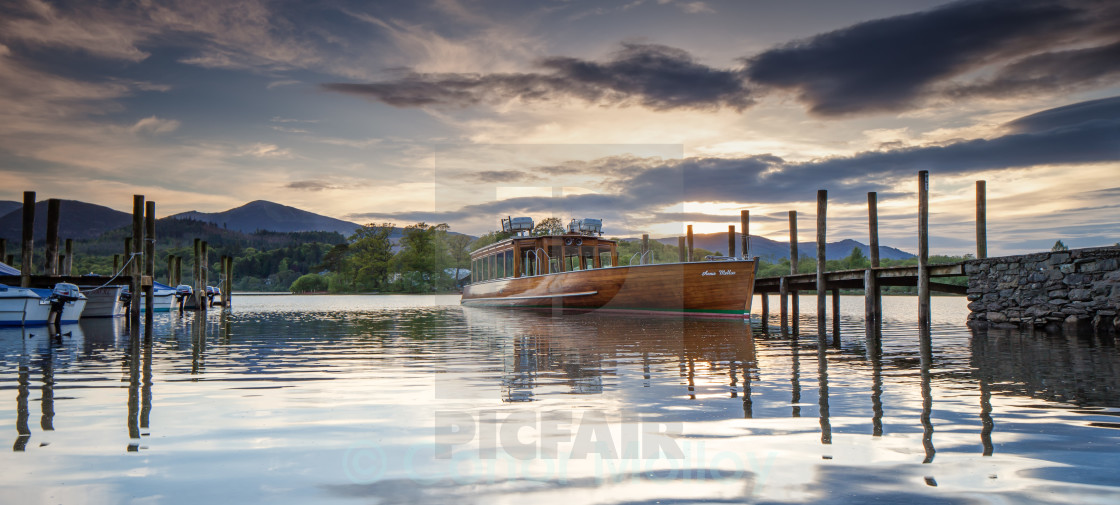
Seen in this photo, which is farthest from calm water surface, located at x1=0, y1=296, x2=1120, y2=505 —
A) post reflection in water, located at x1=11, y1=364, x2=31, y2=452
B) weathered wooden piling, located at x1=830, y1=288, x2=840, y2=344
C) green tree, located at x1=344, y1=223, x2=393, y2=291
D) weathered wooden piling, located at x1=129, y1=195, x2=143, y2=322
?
green tree, located at x1=344, y1=223, x2=393, y2=291

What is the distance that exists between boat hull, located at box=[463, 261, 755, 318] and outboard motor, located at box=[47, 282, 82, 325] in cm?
1435

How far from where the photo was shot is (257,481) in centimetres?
362

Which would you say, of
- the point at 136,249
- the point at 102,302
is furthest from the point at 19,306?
the point at 102,302

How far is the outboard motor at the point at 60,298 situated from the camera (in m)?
17.2

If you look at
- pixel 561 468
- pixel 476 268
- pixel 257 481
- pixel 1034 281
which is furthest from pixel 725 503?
pixel 476 268

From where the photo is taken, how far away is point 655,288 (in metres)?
21.5

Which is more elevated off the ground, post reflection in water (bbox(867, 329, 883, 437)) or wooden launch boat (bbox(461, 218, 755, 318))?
wooden launch boat (bbox(461, 218, 755, 318))

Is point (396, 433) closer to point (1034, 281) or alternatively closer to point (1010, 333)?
point (1010, 333)

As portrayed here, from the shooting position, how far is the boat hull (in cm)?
1978

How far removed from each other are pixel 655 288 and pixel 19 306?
54.1 ft

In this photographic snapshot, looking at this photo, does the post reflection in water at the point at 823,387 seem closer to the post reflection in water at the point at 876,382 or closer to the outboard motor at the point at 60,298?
the post reflection in water at the point at 876,382

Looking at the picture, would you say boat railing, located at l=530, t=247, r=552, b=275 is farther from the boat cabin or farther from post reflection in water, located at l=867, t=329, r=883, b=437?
post reflection in water, located at l=867, t=329, r=883, b=437

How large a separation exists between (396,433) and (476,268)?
32.3 m

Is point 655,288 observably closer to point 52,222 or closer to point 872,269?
point 872,269
